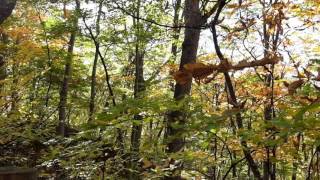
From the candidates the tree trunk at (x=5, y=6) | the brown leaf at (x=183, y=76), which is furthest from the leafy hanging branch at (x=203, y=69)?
the tree trunk at (x=5, y=6)

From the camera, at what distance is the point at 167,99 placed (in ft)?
10.9

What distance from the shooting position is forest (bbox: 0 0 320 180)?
2.46m

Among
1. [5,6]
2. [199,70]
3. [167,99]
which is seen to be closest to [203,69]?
[199,70]

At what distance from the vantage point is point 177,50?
1605 cm

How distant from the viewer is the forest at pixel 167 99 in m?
2.46

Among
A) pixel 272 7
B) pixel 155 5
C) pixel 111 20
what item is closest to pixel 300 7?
pixel 272 7

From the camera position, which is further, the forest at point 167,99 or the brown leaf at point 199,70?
the forest at point 167,99

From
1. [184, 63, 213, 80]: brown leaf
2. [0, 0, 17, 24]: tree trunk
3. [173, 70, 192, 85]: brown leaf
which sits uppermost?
[0, 0, 17, 24]: tree trunk

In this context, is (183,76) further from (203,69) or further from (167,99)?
(167,99)

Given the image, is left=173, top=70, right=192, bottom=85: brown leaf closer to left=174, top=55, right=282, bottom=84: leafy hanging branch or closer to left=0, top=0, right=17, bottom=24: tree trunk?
left=174, top=55, right=282, bottom=84: leafy hanging branch

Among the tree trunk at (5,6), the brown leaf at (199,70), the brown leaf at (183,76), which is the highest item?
the tree trunk at (5,6)

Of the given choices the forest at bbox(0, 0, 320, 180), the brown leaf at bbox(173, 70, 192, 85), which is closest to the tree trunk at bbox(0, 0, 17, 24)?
the forest at bbox(0, 0, 320, 180)

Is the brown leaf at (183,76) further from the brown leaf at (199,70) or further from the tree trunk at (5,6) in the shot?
the tree trunk at (5,6)

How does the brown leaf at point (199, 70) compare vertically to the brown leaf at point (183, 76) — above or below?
above
